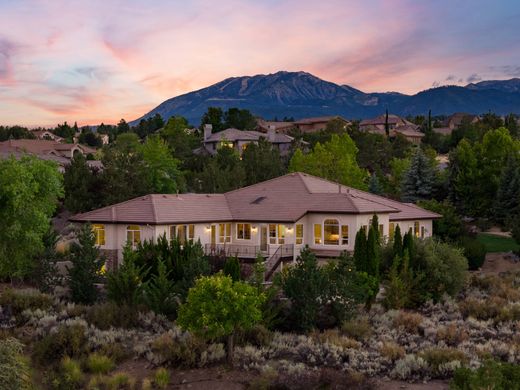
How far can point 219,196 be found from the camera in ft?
150

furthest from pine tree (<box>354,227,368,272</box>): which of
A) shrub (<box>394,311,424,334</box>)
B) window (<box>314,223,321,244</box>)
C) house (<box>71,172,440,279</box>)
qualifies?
window (<box>314,223,321,244</box>)

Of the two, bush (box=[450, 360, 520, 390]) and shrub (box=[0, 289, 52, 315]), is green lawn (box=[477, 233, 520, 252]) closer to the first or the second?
bush (box=[450, 360, 520, 390])

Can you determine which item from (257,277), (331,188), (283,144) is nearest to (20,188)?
(257,277)

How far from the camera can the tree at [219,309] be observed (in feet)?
75.2

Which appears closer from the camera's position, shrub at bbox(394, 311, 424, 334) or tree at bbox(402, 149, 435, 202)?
shrub at bbox(394, 311, 424, 334)

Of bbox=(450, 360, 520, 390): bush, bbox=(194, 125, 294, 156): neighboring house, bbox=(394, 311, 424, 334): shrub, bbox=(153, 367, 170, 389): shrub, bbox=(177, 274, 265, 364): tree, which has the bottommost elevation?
bbox=(153, 367, 170, 389): shrub

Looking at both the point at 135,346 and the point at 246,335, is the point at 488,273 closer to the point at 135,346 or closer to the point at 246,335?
the point at 246,335

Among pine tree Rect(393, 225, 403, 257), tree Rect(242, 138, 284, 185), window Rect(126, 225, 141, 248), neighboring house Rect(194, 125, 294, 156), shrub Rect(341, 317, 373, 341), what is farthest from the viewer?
neighboring house Rect(194, 125, 294, 156)

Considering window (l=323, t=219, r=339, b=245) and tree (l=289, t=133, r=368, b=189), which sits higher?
tree (l=289, t=133, r=368, b=189)

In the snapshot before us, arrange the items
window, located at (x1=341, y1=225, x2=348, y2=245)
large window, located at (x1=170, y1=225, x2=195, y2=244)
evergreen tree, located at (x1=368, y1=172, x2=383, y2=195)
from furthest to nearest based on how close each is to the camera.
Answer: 1. evergreen tree, located at (x1=368, y1=172, x2=383, y2=195)
2. window, located at (x1=341, y1=225, x2=348, y2=245)
3. large window, located at (x1=170, y1=225, x2=195, y2=244)

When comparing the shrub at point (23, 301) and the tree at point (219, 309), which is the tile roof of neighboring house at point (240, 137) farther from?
the tree at point (219, 309)

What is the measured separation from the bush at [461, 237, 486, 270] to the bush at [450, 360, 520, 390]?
27107 millimetres

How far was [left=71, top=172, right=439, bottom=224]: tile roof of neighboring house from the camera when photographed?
39719mm

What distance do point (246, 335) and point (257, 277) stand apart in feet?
9.67
